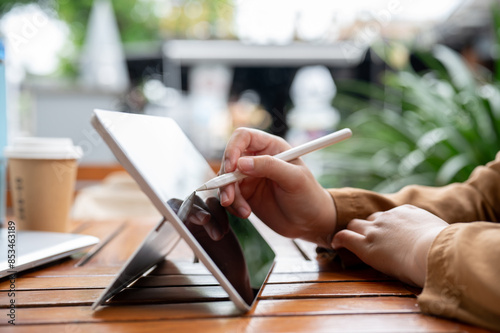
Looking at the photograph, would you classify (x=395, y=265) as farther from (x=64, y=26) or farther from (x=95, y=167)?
(x=64, y=26)

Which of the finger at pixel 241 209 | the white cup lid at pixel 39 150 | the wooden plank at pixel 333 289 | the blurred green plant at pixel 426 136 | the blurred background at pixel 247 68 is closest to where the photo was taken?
the wooden plank at pixel 333 289

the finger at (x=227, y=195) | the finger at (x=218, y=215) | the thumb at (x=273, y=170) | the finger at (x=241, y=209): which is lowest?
the finger at (x=241, y=209)

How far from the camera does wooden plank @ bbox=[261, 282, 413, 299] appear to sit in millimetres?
504

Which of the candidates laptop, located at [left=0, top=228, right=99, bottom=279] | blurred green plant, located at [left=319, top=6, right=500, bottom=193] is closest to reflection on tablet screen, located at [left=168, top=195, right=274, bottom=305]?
laptop, located at [left=0, top=228, right=99, bottom=279]

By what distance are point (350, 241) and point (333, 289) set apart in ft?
0.35

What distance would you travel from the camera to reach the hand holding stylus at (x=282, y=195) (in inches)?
24.1

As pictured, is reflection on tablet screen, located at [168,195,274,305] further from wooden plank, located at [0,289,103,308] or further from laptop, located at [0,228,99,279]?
laptop, located at [0,228,99,279]

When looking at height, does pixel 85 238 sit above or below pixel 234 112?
above

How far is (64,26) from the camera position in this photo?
11.1 metres

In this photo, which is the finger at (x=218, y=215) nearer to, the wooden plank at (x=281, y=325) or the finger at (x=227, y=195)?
the finger at (x=227, y=195)

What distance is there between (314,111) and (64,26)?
10.1m

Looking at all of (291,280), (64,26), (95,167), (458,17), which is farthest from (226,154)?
(64,26)

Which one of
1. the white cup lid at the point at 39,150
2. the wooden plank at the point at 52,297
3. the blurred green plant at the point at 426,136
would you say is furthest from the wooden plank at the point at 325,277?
the blurred green plant at the point at 426,136

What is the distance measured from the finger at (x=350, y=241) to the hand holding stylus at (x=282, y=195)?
0.05m
